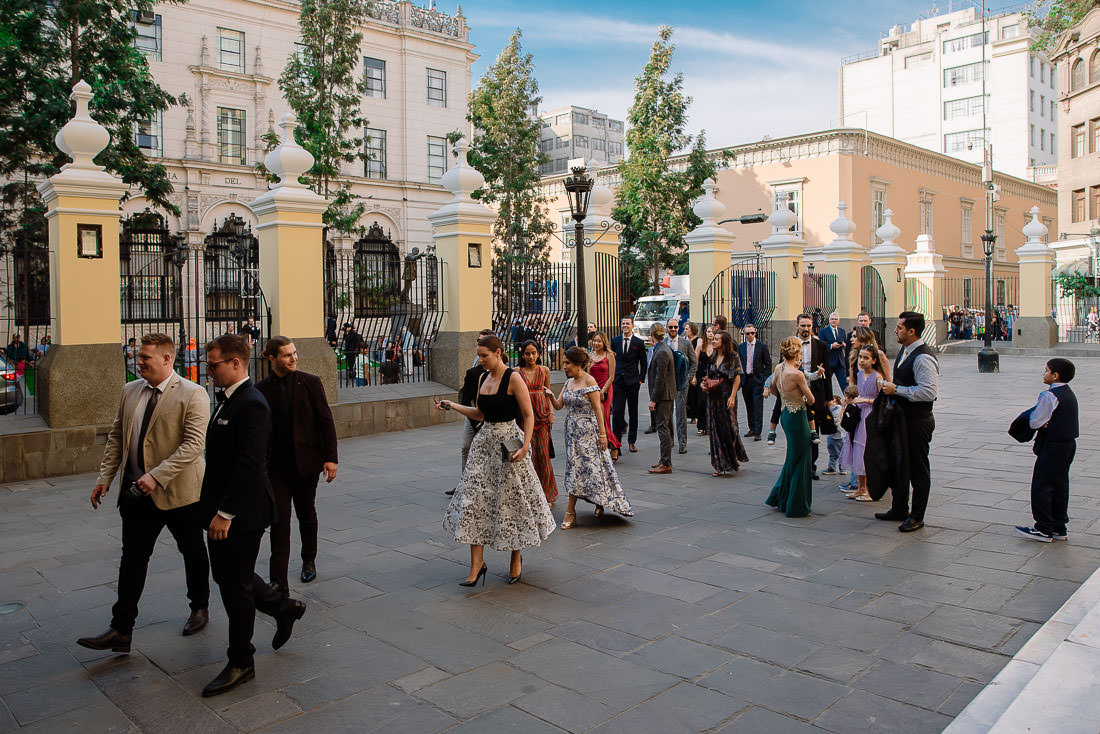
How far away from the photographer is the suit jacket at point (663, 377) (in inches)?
370

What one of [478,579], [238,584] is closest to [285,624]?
[238,584]

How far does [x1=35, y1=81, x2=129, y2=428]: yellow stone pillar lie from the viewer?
959cm

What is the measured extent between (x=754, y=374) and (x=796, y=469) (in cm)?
445

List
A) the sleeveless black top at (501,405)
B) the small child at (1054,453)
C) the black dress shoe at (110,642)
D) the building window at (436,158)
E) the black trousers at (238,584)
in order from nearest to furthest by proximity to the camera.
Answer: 1. the black trousers at (238,584)
2. the black dress shoe at (110,642)
3. the sleeveless black top at (501,405)
4. the small child at (1054,453)
5. the building window at (436,158)

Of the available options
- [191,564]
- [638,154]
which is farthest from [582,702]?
[638,154]

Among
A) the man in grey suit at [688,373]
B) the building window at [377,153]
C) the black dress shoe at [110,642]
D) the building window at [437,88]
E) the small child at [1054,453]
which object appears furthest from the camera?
the building window at [437,88]

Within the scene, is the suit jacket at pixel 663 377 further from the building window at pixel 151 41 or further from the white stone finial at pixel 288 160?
the building window at pixel 151 41

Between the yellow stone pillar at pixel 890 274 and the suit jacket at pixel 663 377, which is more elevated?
the yellow stone pillar at pixel 890 274

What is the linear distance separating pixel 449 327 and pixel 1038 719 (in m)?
10.7

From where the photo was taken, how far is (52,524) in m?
7.35

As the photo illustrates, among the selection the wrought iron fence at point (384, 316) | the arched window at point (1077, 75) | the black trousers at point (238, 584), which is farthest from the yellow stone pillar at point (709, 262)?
the arched window at point (1077, 75)

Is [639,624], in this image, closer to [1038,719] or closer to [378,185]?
[1038,719]

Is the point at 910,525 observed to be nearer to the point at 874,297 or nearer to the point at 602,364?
the point at 602,364

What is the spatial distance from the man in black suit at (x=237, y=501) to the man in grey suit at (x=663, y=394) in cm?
548
